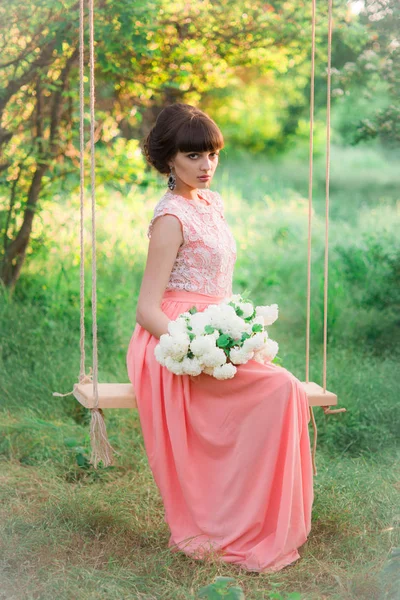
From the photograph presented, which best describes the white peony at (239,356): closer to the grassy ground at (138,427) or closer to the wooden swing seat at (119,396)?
the wooden swing seat at (119,396)

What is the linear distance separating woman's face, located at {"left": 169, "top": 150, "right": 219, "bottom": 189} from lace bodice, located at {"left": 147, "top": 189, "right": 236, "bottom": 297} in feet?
0.26

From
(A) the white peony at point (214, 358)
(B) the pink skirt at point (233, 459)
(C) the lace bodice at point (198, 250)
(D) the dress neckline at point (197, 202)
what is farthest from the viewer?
(D) the dress neckline at point (197, 202)

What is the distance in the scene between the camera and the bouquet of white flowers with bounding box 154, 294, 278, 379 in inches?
108

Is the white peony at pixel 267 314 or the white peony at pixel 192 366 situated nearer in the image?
the white peony at pixel 192 366

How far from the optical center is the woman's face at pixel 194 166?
311 centimetres

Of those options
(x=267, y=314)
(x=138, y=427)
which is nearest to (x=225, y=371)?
(x=267, y=314)

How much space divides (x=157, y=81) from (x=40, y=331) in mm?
1963

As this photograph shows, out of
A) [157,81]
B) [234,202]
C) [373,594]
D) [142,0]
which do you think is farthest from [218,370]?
[234,202]

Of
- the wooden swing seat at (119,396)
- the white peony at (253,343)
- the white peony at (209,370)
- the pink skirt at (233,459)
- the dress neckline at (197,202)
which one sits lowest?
the pink skirt at (233,459)

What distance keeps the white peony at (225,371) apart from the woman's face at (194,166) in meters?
0.77

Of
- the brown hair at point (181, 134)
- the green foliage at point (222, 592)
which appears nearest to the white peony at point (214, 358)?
the green foliage at point (222, 592)

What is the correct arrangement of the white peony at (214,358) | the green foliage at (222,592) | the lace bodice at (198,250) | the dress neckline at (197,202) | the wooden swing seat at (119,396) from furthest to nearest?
the dress neckline at (197,202)
the lace bodice at (198,250)
the wooden swing seat at (119,396)
the white peony at (214,358)
the green foliage at (222,592)

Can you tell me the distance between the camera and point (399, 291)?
224 inches

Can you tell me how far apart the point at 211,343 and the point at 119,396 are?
46 centimetres
